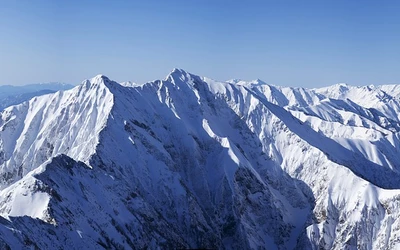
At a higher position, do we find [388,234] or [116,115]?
[116,115]

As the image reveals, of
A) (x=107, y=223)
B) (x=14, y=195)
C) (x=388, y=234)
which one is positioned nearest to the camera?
(x=14, y=195)

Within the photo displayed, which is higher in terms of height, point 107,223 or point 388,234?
point 107,223

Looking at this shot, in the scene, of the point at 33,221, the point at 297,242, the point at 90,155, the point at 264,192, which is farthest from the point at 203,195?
the point at 33,221

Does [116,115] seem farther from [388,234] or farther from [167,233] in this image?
[388,234]

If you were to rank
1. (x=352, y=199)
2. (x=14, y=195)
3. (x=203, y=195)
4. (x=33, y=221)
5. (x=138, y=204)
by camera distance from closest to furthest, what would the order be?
(x=33, y=221) → (x=14, y=195) → (x=138, y=204) → (x=352, y=199) → (x=203, y=195)

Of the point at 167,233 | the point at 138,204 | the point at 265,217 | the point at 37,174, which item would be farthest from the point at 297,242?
the point at 37,174

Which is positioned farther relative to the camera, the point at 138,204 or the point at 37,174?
the point at 138,204

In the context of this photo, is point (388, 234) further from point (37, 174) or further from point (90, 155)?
point (37, 174)

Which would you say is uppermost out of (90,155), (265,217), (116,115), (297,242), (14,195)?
(116,115)

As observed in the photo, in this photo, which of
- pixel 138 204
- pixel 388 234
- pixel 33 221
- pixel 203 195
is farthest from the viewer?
pixel 203 195
